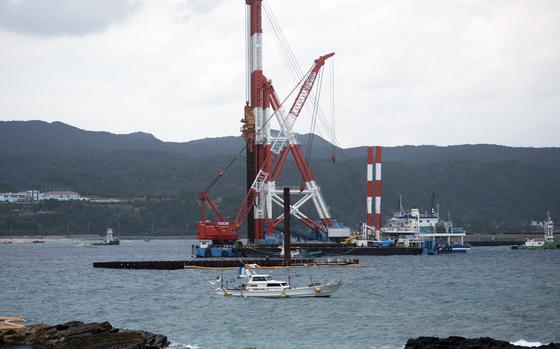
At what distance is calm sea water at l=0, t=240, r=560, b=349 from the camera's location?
4472 centimetres

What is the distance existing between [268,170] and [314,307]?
7165cm

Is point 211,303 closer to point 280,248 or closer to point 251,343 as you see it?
point 251,343

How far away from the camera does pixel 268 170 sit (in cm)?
12638

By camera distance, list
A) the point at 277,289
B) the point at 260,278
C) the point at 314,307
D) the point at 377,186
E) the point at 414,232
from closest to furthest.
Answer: the point at 314,307, the point at 277,289, the point at 260,278, the point at 377,186, the point at 414,232

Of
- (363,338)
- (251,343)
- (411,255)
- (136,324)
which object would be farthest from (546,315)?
(411,255)

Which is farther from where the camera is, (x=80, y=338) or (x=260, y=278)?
(x=260, y=278)

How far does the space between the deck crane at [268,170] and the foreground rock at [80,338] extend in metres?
81.6

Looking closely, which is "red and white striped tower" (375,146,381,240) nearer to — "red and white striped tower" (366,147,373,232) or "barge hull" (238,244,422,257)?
"red and white striped tower" (366,147,373,232)

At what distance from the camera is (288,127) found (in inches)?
5133

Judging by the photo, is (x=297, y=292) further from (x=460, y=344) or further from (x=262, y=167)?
(x=262, y=167)

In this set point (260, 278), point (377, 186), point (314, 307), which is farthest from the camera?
point (377, 186)

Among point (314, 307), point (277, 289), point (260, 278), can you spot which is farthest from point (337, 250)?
point (314, 307)

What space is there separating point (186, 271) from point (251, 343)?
156ft

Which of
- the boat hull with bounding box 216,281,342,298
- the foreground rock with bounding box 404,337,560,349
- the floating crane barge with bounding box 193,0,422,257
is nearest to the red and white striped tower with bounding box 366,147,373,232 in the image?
the floating crane barge with bounding box 193,0,422,257
